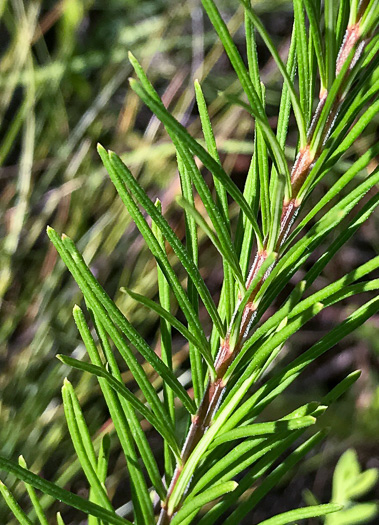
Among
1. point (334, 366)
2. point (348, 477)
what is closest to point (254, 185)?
point (348, 477)

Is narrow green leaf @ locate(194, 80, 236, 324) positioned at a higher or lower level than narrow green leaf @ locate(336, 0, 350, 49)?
lower

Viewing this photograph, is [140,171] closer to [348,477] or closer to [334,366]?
[334,366]

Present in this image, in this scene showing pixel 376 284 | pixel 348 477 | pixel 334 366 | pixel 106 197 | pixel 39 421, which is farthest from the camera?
pixel 334 366

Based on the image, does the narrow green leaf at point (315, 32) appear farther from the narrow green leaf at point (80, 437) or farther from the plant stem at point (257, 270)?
the narrow green leaf at point (80, 437)

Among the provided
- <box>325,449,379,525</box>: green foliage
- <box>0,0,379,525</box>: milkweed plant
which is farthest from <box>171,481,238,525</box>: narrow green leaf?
<box>325,449,379,525</box>: green foliage

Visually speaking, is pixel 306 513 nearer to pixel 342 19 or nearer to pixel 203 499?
pixel 203 499

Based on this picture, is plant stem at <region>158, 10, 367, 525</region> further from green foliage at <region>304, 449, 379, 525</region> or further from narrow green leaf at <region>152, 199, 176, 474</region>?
green foliage at <region>304, 449, 379, 525</region>
